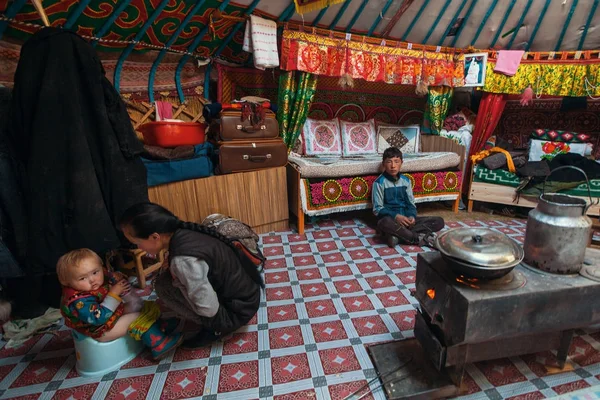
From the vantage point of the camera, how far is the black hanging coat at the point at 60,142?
1.36 metres

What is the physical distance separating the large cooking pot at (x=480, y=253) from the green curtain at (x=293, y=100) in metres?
2.17

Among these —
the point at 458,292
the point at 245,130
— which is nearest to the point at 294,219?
the point at 245,130

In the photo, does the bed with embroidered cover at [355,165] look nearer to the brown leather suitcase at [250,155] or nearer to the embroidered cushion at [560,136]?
the brown leather suitcase at [250,155]

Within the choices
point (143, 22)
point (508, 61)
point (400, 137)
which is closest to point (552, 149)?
point (508, 61)

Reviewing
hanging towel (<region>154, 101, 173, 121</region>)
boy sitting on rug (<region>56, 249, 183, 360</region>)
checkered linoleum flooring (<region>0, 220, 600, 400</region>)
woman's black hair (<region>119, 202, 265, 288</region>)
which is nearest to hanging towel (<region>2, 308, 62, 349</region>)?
checkered linoleum flooring (<region>0, 220, 600, 400</region>)

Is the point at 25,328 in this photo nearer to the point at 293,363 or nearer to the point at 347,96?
the point at 293,363

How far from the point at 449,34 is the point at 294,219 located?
8.89 ft

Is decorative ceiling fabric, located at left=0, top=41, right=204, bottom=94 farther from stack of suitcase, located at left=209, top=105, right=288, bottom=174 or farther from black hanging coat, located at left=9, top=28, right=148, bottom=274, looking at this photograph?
black hanging coat, located at left=9, top=28, right=148, bottom=274

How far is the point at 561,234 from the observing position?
3.64 feet

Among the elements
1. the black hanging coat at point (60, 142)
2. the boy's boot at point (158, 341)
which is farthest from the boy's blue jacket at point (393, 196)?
the black hanging coat at point (60, 142)

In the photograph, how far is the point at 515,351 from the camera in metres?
1.27

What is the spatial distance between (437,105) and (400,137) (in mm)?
530

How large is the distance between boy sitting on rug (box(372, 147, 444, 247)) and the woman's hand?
1874mm

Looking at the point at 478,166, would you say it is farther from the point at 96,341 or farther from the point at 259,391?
the point at 96,341
